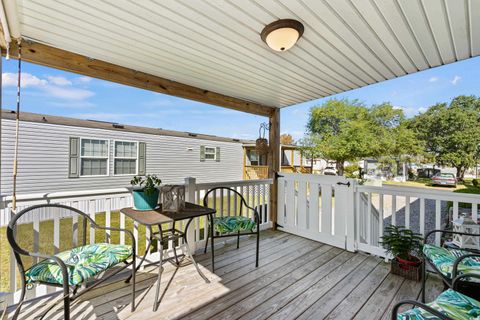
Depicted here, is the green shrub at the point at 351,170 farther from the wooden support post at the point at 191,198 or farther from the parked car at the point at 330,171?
the wooden support post at the point at 191,198

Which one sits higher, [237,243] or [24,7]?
[24,7]

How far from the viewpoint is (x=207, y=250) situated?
3107mm

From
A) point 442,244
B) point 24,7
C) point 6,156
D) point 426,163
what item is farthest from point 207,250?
point 426,163

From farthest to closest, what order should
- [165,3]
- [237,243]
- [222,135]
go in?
[222,135] → [237,243] → [165,3]

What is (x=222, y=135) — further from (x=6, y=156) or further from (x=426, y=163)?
(x=426, y=163)

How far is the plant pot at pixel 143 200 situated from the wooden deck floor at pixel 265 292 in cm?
78

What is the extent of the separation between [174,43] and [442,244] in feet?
11.5

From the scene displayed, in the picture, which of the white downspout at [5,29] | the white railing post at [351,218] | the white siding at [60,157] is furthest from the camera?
the white siding at [60,157]

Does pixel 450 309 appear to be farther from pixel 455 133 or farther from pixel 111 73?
pixel 455 133

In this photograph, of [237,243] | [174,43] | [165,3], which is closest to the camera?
[165,3]

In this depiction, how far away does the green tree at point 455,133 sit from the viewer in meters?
8.02

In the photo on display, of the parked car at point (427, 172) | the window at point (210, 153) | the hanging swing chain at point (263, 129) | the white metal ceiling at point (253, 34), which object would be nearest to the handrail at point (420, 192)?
the white metal ceiling at point (253, 34)

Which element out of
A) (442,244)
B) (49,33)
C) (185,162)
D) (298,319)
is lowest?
(298,319)

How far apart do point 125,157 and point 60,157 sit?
5.86ft
